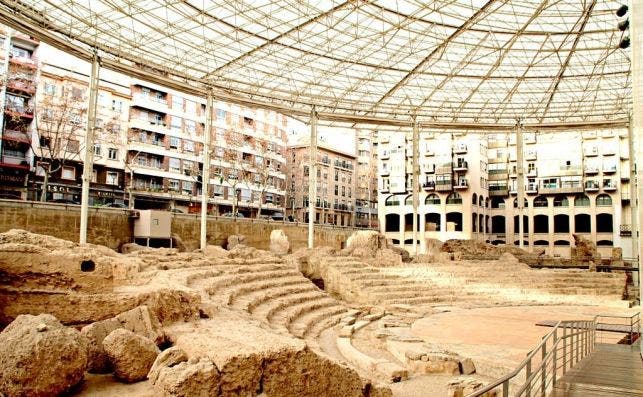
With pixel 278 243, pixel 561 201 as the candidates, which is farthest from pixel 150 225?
pixel 561 201

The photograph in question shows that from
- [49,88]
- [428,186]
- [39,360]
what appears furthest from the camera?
[428,186]

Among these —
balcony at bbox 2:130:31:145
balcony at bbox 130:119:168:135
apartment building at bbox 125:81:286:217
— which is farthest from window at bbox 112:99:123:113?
balcony at bbox 2:130:31:145

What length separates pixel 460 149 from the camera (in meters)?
63.9

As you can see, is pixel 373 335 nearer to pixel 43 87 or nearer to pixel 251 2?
pixel 251 2

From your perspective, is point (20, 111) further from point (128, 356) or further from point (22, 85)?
point (128, 356)

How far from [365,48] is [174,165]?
2831 centimetres

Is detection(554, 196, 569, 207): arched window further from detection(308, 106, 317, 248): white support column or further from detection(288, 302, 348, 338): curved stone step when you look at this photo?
detection(288, 302, 348, 338): curved stone step

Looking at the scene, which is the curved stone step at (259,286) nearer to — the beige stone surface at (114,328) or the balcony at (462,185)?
the beige stone surface at (114,328)

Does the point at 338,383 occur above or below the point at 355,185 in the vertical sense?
below

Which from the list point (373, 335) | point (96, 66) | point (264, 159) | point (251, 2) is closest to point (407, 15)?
point (251, 2)

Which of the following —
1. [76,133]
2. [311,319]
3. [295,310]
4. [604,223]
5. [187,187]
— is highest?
[76,133]

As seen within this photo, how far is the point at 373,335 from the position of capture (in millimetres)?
14633

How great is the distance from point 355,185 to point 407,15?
52548mm

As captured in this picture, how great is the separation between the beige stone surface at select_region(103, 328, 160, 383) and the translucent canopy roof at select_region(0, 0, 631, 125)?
17610 millimetres
